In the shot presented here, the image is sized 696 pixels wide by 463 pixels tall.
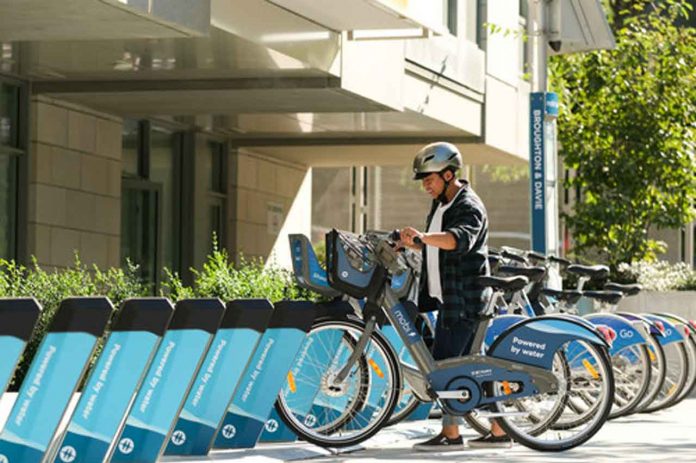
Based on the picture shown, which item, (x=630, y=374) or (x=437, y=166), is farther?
(x=630, y=374)

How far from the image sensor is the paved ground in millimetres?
10805

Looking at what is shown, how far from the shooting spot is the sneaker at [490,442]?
11516 millimetres

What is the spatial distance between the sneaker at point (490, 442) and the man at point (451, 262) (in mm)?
28

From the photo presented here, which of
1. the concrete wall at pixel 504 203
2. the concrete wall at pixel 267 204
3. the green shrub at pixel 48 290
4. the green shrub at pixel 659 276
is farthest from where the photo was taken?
the concrete wall at pixel 504 203

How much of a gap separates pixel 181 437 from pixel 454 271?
6.76 ft

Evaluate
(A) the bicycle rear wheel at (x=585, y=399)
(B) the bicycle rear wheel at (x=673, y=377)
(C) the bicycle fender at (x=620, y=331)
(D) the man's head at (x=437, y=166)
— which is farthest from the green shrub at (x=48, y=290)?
(B) the bicycle rear wheel at (x=673, y=377)

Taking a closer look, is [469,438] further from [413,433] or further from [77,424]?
[77,424]

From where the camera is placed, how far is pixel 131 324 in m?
9.28

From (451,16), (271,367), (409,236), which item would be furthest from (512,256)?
(451,16)

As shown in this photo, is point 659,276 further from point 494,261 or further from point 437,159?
point 437,159

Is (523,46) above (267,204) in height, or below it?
above

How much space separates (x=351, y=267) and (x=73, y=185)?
33.0 feet

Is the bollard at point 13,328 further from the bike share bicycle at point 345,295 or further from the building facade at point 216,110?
the building facade at point 216,110

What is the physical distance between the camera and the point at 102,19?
14406 millimetres
